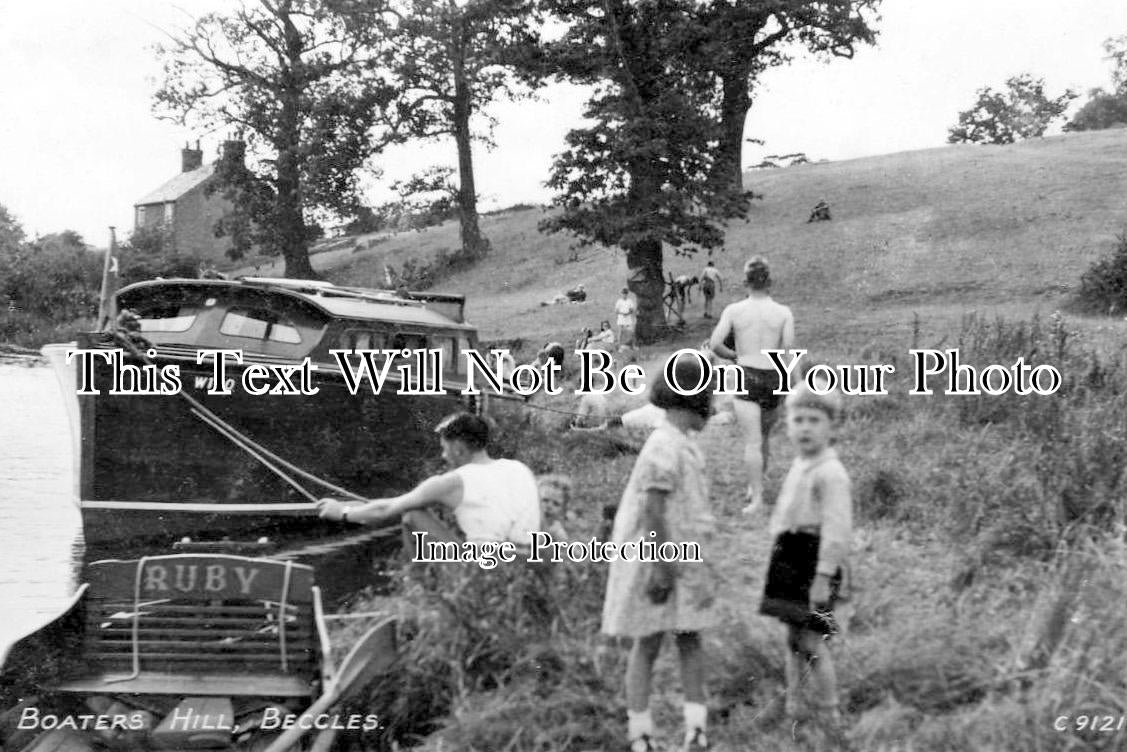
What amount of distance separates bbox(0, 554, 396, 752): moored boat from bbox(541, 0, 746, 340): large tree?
14.2m

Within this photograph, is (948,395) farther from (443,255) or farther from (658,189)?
(443,255)

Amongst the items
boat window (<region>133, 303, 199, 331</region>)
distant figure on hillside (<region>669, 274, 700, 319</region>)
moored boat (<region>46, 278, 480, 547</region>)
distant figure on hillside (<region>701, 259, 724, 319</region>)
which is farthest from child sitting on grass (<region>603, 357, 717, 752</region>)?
distant figure on hillside (<region>701, 259, 724, 319</region>)

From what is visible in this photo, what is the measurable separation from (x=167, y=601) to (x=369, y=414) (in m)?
4.36

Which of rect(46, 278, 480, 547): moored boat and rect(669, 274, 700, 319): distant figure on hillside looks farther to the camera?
rect(669, 274, 700, 319): distant figure on hillside

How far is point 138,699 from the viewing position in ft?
20.2

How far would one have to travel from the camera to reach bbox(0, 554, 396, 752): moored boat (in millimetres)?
5832

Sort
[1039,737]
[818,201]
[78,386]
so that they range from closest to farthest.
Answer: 1. [1039,737]
2. [78,386]
3. [818,201]

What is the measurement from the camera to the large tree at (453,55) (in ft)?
66.7

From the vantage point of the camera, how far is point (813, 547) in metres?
4.41

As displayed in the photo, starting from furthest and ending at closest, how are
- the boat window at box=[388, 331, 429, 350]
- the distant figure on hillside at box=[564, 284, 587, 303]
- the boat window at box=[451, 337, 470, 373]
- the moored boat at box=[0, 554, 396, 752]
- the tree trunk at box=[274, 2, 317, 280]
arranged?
the distant figure on hillside at box=[564, 284, 587, 303] → the tree trunk at box=[274, 2, 317, 280] → the boat window at box=[451, 337, 470, 373] → the boat window at box=[388, 331, 429, 350] → the moored boat at box=[0, 554, 396, 752]

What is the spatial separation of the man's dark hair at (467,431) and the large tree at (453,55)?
12981 mm

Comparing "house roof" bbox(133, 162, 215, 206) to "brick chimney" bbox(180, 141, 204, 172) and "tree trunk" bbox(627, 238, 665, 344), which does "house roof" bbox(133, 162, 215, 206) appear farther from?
"tree trunk" bbox(627, 238, 665, 344)

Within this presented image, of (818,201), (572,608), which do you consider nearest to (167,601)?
(572,608)

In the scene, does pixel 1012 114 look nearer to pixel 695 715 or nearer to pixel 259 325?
pixel 259 325
